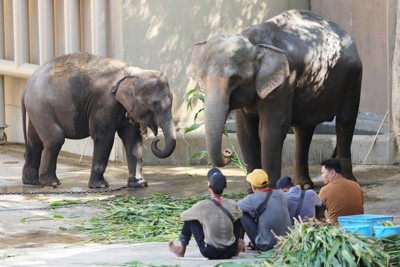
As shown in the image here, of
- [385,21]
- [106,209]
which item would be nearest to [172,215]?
[106,209]

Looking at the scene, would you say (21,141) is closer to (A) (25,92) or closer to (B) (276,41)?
(A) (25,92)

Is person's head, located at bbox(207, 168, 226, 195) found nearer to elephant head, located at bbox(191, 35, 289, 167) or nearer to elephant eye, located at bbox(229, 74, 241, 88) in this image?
elephant head, located at bbox(191, 35, 289, 167)

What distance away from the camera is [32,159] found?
15984 mm

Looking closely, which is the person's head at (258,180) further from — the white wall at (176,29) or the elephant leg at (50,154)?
the white wall at (176,29)

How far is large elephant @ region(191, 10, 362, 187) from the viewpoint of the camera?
12930 millimetres

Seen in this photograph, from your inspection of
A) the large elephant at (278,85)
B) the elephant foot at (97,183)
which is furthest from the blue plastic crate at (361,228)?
the elephant foot at (97,183)

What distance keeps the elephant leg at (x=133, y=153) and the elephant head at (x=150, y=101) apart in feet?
1.30

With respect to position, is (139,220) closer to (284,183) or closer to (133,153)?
(284,183)

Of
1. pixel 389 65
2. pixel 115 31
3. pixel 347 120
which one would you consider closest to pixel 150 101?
pixel 347 120

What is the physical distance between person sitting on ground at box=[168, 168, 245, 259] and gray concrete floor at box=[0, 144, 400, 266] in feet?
0.32

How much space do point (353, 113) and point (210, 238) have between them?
5.42 metres

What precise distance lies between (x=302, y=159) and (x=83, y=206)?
269cm

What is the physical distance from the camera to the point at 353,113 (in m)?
14.9

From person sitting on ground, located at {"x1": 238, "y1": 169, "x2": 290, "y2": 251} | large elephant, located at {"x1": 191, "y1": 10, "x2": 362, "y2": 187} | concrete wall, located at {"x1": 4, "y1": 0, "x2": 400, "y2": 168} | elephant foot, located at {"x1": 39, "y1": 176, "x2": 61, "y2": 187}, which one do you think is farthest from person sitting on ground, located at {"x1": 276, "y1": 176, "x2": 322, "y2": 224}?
concrete wall, located at {"x1": 4, "y1": 0, "x2": 400, "y2": 168}
